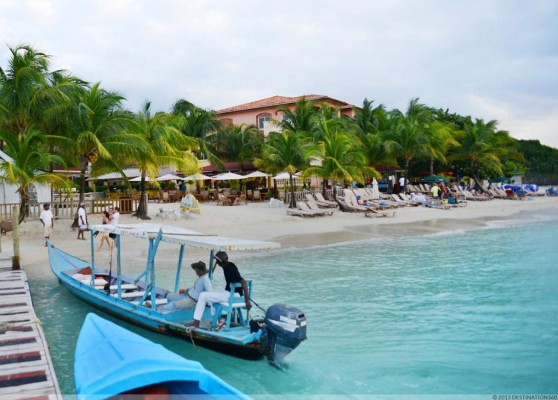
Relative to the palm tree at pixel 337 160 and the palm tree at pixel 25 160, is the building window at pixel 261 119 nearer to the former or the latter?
the palm tree at pixel 337 160

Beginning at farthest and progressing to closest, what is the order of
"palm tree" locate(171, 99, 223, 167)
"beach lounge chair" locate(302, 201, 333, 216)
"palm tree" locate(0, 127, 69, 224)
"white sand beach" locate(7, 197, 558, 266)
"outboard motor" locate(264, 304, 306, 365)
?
"palm tree" locate(171, 99, 223, 167), "beach lounge chair" locate(302, 201, 333, 216), "white sand beach" locate(7, 197, 558, 266), "palm tree" locate(0, 127, 69, 224), "outboard motor" locate(264, 304, 306, 365)

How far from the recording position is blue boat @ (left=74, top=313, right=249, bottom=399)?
411cm

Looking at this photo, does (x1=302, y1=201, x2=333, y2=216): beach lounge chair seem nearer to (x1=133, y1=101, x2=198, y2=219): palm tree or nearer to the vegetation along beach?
the vegetation along beach

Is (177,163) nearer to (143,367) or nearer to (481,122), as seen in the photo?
(143,367)

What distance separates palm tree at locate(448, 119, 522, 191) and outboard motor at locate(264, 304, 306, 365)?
4103 cm

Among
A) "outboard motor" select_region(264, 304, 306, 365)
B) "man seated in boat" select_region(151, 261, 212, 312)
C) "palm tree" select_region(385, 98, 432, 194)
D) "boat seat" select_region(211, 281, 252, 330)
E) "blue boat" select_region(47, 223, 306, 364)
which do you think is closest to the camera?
"outboard motor" select_region(264, 304, 306, 365)

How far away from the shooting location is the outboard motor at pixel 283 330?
6.62 m

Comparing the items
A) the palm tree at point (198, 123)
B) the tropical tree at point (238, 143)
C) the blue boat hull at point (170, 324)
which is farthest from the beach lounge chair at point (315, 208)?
the blue boat hull at point (170, 324)

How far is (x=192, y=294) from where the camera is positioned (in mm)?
8344

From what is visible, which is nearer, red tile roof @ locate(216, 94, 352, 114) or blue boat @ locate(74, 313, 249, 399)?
blue boat @ locate(74, 313, 249, 399)

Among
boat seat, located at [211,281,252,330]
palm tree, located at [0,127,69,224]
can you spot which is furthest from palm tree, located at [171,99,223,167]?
boat seat, located at [211,281,252,330]

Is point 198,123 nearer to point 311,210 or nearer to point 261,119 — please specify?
point 261,119

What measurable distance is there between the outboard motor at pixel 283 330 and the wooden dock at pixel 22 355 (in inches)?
108

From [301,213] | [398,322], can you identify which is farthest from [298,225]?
[398,322]
